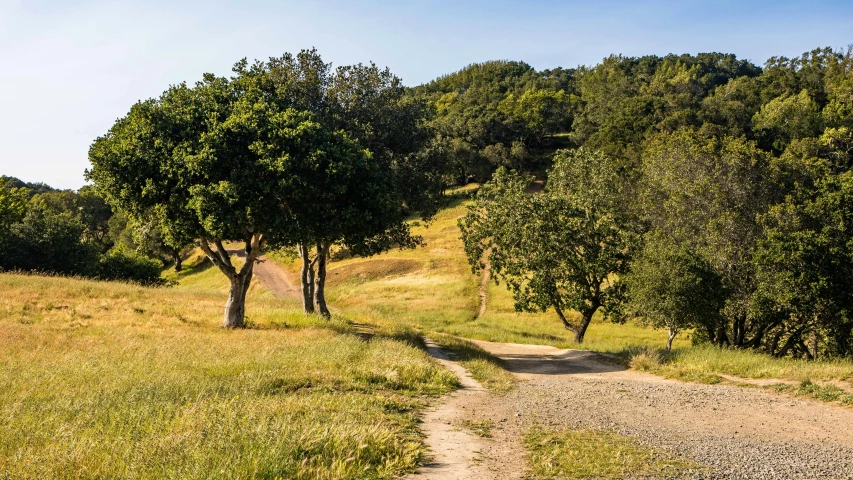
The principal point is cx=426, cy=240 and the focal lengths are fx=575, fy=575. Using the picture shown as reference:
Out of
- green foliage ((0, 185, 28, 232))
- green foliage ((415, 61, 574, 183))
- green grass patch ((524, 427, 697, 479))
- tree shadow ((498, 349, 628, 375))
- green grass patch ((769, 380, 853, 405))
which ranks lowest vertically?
tree shadow ((498, 349, 628, 375))

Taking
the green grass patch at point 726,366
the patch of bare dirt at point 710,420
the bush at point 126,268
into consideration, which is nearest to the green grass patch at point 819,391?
the patch of bare dirt at point 710,420

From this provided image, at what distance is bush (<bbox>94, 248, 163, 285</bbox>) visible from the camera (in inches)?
2616

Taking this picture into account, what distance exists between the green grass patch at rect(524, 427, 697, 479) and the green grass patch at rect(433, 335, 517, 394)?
632cm

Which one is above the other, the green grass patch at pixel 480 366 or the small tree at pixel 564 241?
the small tree at pixel 564 241

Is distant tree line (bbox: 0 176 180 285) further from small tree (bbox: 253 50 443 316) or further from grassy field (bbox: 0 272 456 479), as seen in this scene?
grassy field (bbox: 0 272 456 479)

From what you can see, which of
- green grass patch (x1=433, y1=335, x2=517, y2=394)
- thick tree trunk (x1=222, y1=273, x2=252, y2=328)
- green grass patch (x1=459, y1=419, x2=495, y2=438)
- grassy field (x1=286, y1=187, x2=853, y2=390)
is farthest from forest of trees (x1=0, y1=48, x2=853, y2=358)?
green grass patch (x1=459, y1=419, x2=495, y2=438)

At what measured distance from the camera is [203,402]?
9953 millimetres

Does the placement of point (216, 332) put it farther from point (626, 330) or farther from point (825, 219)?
point (626, 330)

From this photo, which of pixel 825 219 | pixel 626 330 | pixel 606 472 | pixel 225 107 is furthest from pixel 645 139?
pixel 606 472

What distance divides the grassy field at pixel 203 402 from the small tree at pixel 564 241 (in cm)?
1230

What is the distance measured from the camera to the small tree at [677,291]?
88.9ft

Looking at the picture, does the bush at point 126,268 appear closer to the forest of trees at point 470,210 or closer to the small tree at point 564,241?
the forest of trees at point 470,210

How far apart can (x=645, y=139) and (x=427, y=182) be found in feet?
258

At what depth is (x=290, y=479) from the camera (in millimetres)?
7016
